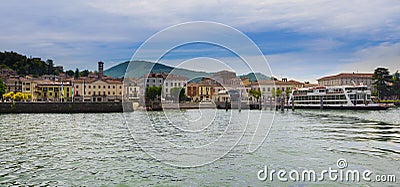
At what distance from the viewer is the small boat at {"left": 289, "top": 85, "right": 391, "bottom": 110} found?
209ft

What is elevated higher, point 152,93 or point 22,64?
point 22,64

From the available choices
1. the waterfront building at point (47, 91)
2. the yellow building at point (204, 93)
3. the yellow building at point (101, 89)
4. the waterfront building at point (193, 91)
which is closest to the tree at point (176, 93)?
the waterfront building at point (193, 91)

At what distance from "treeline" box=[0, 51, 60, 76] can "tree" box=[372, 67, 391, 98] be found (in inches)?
3928

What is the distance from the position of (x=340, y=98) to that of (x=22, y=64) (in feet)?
345

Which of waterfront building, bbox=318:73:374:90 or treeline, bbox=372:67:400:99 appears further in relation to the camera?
waterfront building, bbox=318:73:374:90

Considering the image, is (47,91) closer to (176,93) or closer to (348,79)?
(176,93)

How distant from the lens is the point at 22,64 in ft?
443

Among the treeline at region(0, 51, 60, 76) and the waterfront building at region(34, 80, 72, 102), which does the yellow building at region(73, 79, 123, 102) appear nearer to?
the waterfront building at region(34, 80, 72, 102)

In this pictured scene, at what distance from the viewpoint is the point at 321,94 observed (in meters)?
69.1

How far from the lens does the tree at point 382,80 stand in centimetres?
9815

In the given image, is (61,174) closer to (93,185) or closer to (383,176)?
(93,185)

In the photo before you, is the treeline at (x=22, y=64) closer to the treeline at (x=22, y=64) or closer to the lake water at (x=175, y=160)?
the treeline at (x=22, y=64)

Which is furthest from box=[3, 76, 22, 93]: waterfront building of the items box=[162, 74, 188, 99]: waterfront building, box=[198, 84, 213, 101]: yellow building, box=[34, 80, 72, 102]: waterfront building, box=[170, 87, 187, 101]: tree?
box=[162, 74, 188, 99]: waterfront building

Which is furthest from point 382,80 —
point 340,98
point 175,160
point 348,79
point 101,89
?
point 175,160
